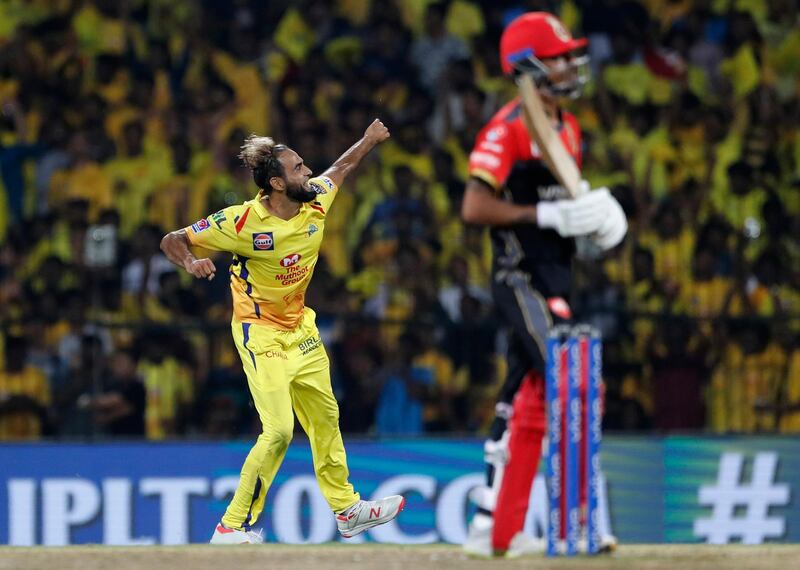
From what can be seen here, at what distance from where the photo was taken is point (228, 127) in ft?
46.4

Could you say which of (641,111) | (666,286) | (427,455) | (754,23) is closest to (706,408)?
(666,286)

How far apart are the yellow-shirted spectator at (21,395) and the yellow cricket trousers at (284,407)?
3.78 meters

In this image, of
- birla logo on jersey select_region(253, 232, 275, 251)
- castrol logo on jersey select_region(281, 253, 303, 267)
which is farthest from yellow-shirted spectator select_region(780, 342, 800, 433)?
birla logo on jersey select_region(253, 232, 275, 251)

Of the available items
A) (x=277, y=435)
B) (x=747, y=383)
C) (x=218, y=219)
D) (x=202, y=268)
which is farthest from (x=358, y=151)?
(x=747, y=383)

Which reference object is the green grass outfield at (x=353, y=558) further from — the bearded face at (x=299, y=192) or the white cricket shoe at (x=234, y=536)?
the bearded face at (x=299, y=192)

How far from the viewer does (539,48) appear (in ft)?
22.9

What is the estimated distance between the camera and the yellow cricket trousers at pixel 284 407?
8.53 m

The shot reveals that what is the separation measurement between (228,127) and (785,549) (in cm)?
754

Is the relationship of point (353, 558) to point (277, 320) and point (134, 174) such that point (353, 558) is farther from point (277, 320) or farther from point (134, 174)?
point (134, 174)

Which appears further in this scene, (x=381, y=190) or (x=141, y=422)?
(x=381, y=190)

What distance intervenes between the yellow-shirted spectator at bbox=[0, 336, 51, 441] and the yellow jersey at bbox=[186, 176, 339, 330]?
3794 millimetres

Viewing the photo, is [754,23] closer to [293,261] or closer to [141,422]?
[141,422]

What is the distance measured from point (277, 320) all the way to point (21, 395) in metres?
4.15

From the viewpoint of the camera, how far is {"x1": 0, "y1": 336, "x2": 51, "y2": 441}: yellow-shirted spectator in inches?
472
